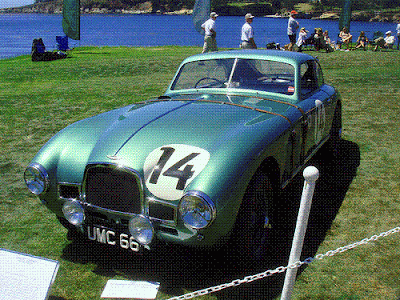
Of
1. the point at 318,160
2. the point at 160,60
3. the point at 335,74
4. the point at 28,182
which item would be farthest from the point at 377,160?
the point at 160,60

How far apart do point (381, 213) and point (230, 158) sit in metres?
2.10

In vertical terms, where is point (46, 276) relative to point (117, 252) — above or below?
above

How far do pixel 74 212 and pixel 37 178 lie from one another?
416mm

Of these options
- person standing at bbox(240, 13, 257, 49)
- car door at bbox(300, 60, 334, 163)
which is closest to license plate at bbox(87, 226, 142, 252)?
car door at bbox(300, 60, 334, 163)

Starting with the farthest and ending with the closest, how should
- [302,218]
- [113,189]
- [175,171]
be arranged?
[113,189], [175,171], [302,218]

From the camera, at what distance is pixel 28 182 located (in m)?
3.27

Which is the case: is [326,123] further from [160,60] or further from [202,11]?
[202,11]

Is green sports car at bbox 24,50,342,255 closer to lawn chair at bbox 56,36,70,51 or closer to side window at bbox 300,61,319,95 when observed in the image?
side window at bbox 300,61,319,95

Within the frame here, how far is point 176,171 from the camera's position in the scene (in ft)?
9.37

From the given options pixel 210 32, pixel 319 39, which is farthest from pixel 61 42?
pixel 319 39

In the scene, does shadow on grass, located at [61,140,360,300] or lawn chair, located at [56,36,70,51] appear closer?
shadow on grass, located at [61,140,360,300]

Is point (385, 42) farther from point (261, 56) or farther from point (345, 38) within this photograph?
point (261, 56)

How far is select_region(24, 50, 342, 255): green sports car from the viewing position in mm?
2785

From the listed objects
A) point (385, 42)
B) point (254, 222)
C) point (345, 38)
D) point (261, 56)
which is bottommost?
point (254, 222)
